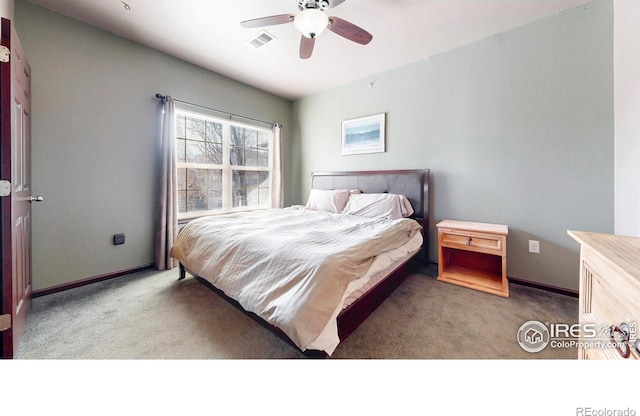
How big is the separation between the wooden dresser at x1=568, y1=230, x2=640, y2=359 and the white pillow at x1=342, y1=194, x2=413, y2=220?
182 cm

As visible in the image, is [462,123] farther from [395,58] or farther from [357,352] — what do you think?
[357,352]

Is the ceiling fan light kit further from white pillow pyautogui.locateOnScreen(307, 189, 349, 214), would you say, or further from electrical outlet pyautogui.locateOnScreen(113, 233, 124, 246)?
electrical outlet pyautogui.locateOnScreen(113, 233, 124, 246)

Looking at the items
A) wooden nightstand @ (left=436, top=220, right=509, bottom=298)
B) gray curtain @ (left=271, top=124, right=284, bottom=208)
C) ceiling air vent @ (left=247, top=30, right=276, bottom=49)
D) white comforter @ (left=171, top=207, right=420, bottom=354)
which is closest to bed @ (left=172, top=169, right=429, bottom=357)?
white comforter @ (left=171, top=207, right=420, bottom=354)

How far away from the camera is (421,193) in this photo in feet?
9.43

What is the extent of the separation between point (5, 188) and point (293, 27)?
251 centimetres

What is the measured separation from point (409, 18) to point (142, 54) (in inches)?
116

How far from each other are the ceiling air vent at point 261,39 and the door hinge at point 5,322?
9.57ft

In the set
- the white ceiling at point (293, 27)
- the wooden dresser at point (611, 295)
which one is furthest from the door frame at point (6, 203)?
the wooden dresser at point (611, 295)

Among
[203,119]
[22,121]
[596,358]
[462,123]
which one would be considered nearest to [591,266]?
[596,358]

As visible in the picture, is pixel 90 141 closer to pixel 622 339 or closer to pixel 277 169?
pixel 277 169

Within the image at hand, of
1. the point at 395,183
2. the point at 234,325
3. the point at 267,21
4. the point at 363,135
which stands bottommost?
the point at 234,325

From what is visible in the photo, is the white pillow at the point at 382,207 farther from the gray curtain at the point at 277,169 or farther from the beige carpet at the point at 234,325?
the gray curtain at the point at 277,169

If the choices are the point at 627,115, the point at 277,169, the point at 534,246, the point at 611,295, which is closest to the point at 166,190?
the point at 277,169

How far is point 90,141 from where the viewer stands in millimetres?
2371
